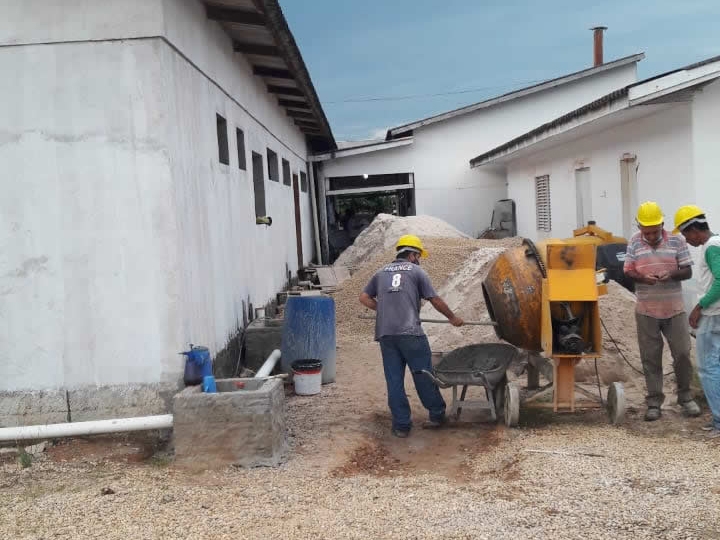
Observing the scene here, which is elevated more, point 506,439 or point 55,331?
point 55,331

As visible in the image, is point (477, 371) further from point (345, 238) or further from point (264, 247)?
point (345, 238)

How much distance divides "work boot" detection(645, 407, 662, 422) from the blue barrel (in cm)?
368

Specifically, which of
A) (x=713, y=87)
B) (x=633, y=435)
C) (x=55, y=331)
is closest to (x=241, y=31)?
(x=55, y=331)

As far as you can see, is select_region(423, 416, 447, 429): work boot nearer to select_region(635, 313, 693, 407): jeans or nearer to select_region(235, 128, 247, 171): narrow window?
select_region(635, 313, 693, 407): jeans

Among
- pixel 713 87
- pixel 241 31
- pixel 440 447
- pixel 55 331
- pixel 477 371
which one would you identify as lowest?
pixel 440 447

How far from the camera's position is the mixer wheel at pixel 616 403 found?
639cm

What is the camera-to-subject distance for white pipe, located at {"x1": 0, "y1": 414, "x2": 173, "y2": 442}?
5965mm

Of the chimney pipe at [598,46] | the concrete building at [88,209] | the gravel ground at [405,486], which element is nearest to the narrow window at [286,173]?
the concrete building at [88,209]

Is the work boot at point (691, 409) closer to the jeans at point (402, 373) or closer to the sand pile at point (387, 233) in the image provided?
the jeans at point (402, 373)

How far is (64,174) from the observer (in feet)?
20.8

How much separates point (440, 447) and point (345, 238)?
18.5 meters

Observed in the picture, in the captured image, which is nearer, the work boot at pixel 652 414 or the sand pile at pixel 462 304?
the work boot at pixel 652 414

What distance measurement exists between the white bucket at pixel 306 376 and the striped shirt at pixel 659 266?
11.3 feet

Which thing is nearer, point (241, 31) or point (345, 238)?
point (241, 31)
